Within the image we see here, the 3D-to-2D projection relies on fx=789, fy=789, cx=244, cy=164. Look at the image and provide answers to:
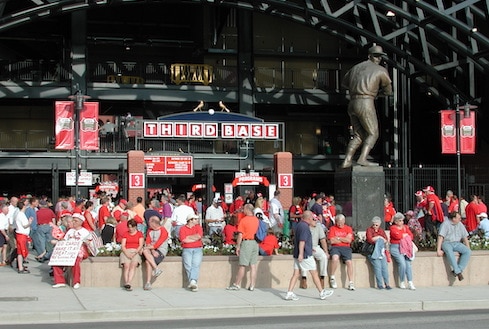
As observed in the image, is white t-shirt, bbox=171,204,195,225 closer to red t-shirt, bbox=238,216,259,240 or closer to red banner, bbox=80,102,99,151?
red t-shirt, bbox=238,216,259,240

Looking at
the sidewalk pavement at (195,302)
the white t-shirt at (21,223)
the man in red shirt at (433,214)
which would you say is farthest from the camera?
the man in red shirt at (433,214)

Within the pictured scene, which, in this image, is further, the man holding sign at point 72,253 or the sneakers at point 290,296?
the man holding sign at point 72,253

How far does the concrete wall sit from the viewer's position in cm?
1576

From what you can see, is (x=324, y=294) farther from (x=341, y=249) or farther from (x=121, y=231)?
(x=121, y=231)

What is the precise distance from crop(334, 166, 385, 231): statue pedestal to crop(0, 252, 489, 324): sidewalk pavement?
13.7ft

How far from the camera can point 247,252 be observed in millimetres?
15289

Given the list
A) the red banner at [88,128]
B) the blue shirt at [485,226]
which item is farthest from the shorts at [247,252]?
the red banner at [88,128]

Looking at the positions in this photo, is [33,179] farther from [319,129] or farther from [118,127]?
[319,129]

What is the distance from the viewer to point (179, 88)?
4278cm

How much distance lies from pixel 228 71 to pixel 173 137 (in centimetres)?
866

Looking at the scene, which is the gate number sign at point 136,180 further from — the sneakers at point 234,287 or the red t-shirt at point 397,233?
the red t-shirt at point 397,233

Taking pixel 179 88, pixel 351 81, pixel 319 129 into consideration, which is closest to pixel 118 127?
pixel 179 88

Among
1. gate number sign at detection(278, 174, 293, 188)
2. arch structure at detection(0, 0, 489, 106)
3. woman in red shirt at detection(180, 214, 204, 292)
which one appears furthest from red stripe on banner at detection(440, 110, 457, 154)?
woman in red shirt at detection(180, 214, 204, 292)

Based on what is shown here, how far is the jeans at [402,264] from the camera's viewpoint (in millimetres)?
16109
